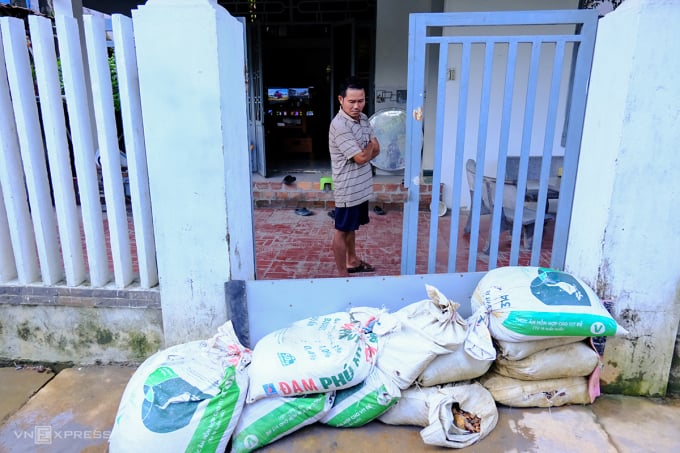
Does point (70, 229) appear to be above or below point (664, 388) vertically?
above

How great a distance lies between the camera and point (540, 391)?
2.29m

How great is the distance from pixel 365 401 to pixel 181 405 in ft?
2.78

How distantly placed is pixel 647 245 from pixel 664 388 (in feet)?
2.81

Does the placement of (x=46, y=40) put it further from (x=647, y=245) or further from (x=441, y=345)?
(x=647, y=245)

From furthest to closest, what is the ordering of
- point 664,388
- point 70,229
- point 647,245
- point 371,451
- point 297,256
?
1. point 297,256
2. point 70,229
3. point 664,388
4. point 647,245
5. point 371,451

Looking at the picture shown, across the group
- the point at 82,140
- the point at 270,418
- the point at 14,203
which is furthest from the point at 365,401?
the point at 14,203

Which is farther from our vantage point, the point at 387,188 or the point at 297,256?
the point at 387,188

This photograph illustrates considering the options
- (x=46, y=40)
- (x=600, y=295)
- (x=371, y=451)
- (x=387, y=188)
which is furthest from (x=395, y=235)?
(x=46, y=40)

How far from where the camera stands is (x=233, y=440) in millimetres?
2109

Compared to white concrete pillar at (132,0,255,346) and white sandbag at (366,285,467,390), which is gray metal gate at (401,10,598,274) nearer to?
white sandbag at (366,285,467,390)

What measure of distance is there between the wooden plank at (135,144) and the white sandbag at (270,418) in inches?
41.7

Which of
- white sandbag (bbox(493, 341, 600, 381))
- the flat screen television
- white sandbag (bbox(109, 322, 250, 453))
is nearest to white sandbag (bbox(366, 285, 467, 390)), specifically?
white sandbag (bbox(493, 341, 600, 381))

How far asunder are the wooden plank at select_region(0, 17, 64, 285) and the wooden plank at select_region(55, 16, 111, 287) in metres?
0.26

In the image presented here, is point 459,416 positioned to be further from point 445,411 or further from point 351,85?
point 351,85
